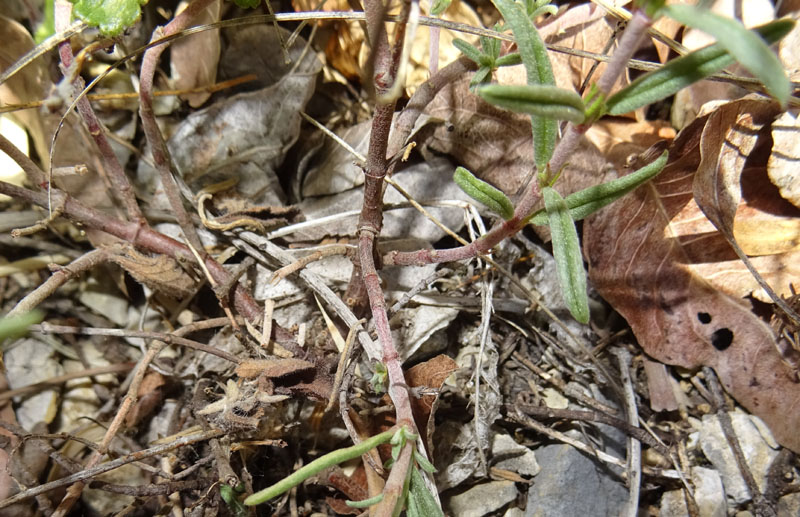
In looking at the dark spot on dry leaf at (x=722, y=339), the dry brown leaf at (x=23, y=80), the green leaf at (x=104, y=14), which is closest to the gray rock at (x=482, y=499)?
the dark spot on dry leaf at (x=722, y=339)

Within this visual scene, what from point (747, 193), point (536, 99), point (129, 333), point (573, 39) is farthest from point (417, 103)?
point (747, 193)

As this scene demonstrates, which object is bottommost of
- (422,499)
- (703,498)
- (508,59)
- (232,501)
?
(703,498)

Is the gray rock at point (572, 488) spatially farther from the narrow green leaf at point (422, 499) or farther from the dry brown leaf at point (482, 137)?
the dry brown leaf at point (482, 137)

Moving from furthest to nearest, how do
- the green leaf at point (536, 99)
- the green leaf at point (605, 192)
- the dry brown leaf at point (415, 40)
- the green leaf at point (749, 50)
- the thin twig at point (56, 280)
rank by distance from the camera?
the dry brown leaf at point (415, 40), the thin twig at point (56, 280), the green leaf at point (605, 192), the green leaf at point (536, 99), the green leaf at point (749, 50)

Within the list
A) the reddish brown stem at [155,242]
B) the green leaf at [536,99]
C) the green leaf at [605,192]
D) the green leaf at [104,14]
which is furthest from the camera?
the reddish brown stem at [155,242]

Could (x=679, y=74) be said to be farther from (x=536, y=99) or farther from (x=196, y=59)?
(x=196, y=59)

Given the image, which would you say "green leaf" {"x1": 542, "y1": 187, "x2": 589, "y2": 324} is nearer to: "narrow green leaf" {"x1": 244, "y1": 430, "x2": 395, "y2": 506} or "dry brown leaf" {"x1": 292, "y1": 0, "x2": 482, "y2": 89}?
"narrow green leaf" {"x1": 244, "y1": 430, "x2": 395, "y2": 506}

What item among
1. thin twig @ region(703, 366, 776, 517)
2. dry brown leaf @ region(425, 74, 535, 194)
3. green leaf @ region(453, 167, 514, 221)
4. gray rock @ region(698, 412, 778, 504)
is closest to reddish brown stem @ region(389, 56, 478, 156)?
green leaf @ region(453, 167, 514, 221)
